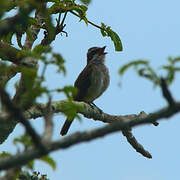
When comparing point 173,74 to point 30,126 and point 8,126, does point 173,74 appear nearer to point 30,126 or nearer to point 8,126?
point 30,126

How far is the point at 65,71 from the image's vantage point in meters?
2.32

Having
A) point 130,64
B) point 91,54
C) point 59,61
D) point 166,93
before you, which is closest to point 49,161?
point 59,61

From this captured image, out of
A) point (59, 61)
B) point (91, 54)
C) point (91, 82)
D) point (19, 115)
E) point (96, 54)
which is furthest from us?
point (91, 54)

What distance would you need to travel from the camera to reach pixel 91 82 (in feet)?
29.5

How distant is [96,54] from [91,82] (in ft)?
3.52

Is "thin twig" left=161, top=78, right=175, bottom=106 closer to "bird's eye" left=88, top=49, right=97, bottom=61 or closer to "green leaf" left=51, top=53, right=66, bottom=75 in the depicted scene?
"green leaf" left=51, top=53, right=66, bottom=75

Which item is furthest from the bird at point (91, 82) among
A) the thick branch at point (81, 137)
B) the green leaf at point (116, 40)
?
the thick branch at point (81, 137)

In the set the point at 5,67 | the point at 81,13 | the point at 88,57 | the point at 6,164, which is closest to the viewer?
the point at 6,164

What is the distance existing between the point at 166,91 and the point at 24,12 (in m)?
0.67

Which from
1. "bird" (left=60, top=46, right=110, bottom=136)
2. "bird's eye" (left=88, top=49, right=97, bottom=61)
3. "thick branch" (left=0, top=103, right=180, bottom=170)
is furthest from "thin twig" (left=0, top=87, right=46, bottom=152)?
"bird's eye" (left=88, top=49, right=97, bottom=61)

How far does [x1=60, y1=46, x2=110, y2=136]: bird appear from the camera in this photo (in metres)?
8.86

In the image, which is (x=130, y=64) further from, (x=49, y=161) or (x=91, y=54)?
(x=91, y=54)

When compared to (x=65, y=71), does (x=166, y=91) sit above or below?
above

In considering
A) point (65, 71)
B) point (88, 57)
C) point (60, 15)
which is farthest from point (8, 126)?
point (88, 57)
